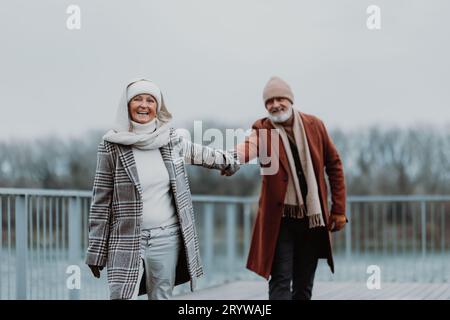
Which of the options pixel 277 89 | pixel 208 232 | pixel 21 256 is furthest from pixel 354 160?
pixel 277 89

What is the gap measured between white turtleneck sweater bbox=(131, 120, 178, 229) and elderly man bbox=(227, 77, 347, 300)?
85 centimetres

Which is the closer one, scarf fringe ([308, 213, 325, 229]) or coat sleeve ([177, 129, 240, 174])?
coat sleeve ([177, 129, 240, 174])

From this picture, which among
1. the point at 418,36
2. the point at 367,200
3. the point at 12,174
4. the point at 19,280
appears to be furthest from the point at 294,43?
the point at 19,280

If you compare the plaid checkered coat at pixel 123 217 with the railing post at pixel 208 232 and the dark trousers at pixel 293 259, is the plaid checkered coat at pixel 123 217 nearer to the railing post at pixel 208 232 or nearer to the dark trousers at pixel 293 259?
the dark trousers at pixel 293 259

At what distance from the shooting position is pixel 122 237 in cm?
341

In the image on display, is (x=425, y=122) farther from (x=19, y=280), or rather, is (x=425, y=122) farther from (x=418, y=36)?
(x=19, y=280)

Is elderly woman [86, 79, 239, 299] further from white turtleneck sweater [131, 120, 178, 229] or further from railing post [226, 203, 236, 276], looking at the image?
railing post [226, 203, 236, 276]

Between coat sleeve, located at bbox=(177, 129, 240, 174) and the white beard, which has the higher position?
the white beard

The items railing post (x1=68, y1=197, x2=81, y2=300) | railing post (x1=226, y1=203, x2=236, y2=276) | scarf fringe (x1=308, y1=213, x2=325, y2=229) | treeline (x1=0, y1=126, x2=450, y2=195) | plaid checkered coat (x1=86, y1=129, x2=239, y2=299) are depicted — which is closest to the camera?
plaid checkered coat (x1=86, y1=129, x2=239, y2=299)

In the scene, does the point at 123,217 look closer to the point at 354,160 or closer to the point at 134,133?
the point at 134,133

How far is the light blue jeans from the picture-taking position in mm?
3432

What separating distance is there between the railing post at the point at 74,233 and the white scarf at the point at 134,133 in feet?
7.01

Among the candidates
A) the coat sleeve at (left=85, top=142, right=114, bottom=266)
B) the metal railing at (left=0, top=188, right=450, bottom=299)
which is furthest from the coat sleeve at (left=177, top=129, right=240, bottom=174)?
the metal railing at (left=0, top=188, right=450, bottom=299)

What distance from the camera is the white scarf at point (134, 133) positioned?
134 inches
